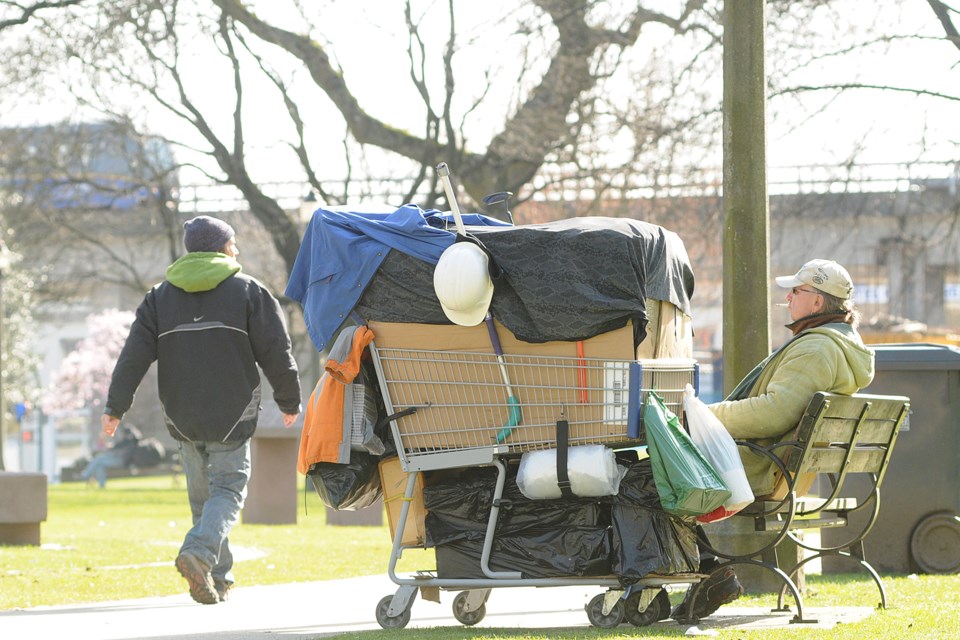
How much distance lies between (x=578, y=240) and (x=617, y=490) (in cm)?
107

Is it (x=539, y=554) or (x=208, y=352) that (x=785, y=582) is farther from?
(x=208, y=352)

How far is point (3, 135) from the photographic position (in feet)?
77.4

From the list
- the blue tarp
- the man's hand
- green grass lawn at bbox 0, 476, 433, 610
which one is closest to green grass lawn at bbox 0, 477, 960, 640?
green grass lawn at bbox 0, 476, 433, 610

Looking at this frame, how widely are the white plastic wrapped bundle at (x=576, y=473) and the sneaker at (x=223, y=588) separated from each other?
2.62 meters

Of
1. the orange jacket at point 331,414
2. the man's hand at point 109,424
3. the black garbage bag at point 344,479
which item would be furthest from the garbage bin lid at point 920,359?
the man's hand at point 109,424

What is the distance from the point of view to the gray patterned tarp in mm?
5973

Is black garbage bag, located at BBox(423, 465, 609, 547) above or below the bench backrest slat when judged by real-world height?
below

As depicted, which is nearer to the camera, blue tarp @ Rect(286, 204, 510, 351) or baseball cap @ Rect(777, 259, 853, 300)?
blue tarp @ Rect(286, 204, 510, 351)

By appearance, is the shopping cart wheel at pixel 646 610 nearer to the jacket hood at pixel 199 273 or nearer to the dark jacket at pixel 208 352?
the dark jacket at pixel 208 352

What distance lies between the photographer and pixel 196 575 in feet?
24.4

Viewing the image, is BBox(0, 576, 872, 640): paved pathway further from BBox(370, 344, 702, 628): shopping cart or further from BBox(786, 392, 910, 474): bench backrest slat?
BBox(786, 392, 910, 474): bench backrest slat

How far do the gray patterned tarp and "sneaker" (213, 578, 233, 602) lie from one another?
2505mm

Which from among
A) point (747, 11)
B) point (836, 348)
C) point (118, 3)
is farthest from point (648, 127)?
point (836, 348)

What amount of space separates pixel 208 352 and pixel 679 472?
125 inches
